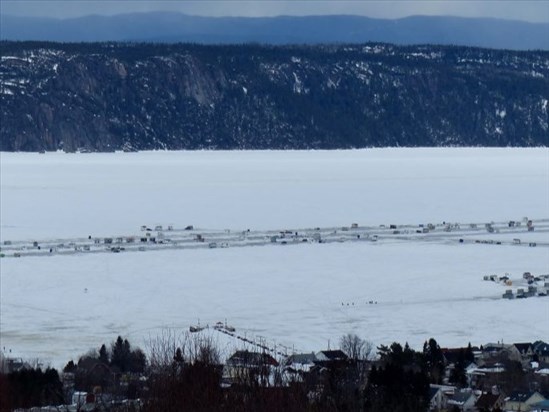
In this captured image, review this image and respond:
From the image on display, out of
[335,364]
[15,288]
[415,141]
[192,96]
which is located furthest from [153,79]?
[335,364]

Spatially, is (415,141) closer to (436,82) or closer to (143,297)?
(436,82)

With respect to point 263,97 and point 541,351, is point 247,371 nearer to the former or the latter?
point 541,351

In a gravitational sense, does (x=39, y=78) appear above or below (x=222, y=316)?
above

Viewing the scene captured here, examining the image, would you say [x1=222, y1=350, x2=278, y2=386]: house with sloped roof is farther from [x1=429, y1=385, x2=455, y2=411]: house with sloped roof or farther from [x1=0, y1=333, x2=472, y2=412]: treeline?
[x1=429, y1=385, x2=455, y2=411]: house with sloped roof

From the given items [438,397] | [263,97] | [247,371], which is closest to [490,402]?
[438,397]

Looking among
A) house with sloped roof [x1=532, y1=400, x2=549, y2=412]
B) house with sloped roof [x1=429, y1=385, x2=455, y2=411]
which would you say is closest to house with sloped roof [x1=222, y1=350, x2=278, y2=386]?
house with sloped roof [x1=429, y1=385, x2=455, y2=411]

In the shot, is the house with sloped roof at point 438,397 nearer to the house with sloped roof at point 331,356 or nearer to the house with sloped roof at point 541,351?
the house with sloped roof at point 331,356

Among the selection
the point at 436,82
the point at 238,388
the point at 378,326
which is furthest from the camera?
the point at 436,82
